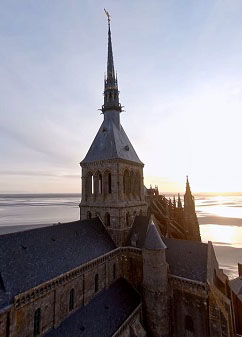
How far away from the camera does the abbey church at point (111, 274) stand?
15.3 m

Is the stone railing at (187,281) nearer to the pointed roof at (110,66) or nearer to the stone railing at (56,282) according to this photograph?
the stone railing at (56,282)

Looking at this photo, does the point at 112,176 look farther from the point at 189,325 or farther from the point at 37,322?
the point at 189,325

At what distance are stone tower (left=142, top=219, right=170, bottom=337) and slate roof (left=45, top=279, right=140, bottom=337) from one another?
201 centimetres

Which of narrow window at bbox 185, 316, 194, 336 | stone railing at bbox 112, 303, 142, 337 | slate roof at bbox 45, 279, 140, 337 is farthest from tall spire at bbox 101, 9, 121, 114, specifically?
narrow window at bbox 185, 316, 194, 336

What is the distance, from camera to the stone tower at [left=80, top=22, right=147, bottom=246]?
27.4 meters

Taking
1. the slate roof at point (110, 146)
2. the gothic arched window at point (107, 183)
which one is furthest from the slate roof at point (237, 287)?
the slate roof at point (110, 146)

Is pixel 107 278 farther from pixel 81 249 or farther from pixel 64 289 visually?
pixel 64 289

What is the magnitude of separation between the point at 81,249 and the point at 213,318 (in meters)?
14.4

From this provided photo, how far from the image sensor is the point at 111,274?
24266 mm

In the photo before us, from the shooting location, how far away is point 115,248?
26047mm

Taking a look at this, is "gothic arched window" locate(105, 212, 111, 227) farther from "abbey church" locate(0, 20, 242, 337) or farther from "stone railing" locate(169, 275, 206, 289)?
"stone railing" locate(169, 275, 206, 289)

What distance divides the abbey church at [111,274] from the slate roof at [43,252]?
0.25ft

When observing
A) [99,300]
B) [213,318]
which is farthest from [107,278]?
[213,318]

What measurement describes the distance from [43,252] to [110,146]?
1676 cm
